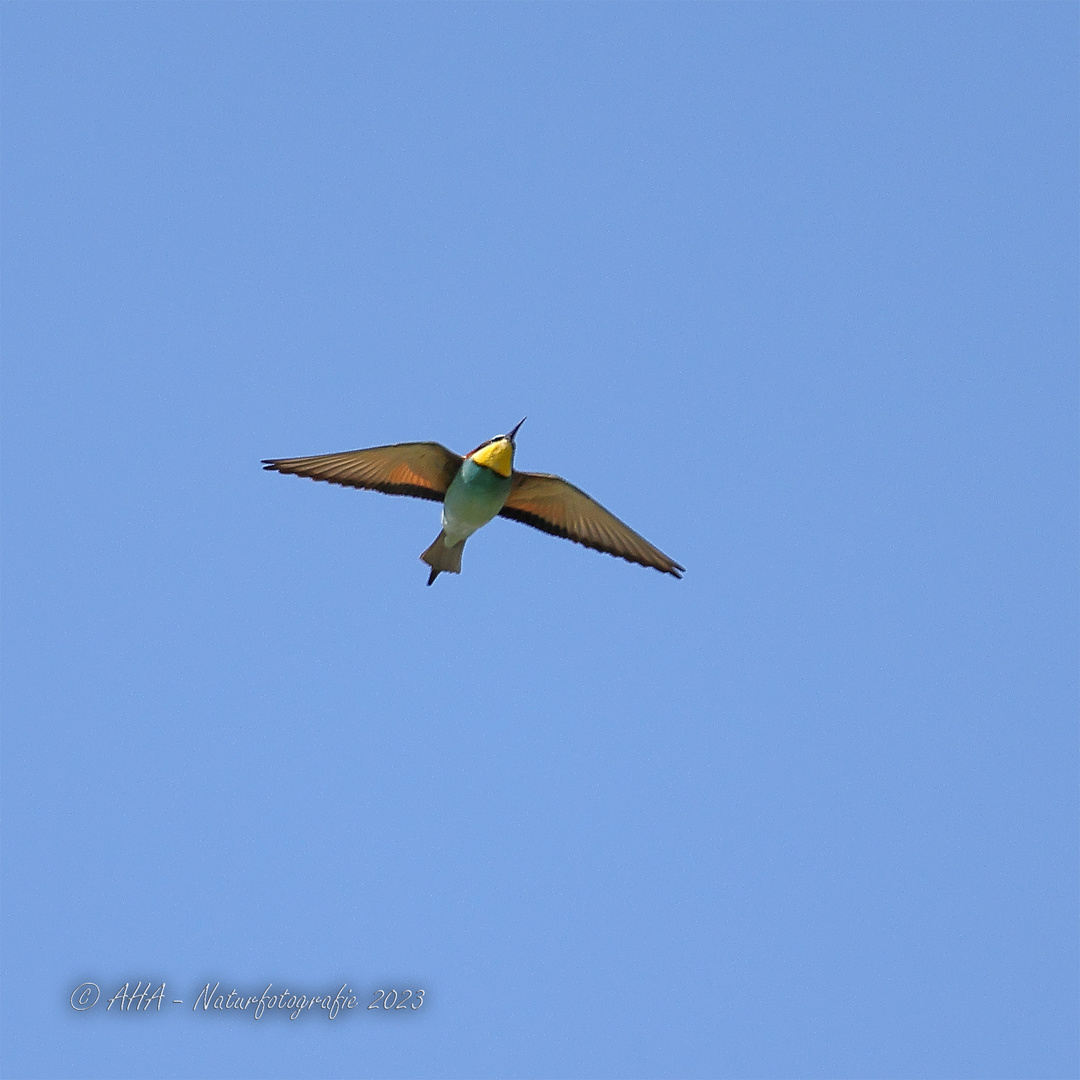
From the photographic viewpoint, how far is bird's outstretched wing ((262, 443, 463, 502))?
7.88 meters

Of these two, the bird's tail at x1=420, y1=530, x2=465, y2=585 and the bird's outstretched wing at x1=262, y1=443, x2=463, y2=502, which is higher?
the bird's outstretched wing at x1=262, y1=443, x2=463, y2=502

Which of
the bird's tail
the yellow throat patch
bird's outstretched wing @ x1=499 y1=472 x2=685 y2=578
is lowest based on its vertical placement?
the bird's tail

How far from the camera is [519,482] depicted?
8.14 meters

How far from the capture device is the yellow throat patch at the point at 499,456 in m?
7.83

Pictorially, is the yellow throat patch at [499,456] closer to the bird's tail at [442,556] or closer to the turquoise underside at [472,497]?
the turquoise underside at [472,497]

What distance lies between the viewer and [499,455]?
7832 mm

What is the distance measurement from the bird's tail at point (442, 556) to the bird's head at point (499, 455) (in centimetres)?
58

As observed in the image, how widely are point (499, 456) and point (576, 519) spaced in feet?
3.01

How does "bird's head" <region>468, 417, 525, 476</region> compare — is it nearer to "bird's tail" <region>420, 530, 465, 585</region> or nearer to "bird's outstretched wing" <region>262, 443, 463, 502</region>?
"bird's outstretched wing" <region>262, 443, 463, 502</region>

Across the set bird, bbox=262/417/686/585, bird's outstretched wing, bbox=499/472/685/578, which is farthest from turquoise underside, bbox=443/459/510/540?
bird's outstretched wing, bbox=499/472/685/578

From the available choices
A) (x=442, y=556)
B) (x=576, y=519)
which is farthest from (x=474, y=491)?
(x=576, y=519)

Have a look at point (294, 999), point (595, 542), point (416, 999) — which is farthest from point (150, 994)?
point (595, 542)

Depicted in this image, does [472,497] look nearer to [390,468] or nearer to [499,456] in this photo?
[499,456]

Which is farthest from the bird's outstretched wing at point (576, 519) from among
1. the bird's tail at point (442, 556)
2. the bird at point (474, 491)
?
the bird's tail at point (442, 556)
